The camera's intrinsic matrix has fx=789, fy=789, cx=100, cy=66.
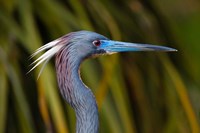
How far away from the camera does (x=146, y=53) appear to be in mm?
4203

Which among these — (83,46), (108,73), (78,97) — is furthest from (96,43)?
(108,73)

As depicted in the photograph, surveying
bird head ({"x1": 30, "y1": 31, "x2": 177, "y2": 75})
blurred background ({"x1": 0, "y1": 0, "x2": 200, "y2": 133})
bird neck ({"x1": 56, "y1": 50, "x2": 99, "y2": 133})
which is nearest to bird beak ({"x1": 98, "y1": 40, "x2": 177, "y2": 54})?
bird head ({"x1": 30, "y1": 31, "x2": 177, "y2": 75})

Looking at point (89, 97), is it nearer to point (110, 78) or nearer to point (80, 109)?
point (80, 109)

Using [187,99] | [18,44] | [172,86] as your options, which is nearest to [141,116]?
[172,86]

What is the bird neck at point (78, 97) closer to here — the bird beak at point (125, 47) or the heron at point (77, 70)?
the heron at point (77, 70)

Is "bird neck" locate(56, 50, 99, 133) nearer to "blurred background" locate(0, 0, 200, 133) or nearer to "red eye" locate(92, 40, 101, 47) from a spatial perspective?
"red eye" locate(92, 40, 101, 47)

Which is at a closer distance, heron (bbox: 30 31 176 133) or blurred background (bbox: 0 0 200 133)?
heron (bbox: 30 31 176 133)

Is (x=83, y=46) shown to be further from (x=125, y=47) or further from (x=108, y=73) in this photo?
(x=108, y=73)

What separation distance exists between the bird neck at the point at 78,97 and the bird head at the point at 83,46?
59 mm

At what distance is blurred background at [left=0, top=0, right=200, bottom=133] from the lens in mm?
3627

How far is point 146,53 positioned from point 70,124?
76 cm

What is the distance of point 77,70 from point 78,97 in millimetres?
95

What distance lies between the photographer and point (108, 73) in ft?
11.5

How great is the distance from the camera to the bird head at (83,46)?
8.95 feet
